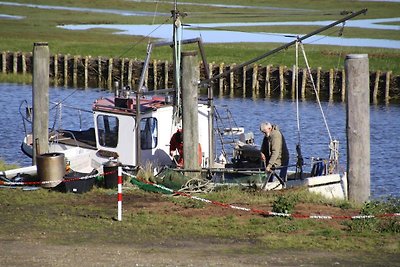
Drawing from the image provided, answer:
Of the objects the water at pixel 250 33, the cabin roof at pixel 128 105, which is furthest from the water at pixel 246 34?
the cabin roof at pixel 128 105

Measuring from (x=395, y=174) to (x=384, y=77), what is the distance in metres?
21.6

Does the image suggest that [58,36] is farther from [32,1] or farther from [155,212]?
[155,212]

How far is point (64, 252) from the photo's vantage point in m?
18.9

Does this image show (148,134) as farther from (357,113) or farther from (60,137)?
(357,113)

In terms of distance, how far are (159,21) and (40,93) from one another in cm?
6758

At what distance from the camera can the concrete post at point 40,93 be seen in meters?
28.6

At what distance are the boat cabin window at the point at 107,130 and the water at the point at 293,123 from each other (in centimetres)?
746

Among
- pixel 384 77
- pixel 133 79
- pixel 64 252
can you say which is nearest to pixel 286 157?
pixel 64 252

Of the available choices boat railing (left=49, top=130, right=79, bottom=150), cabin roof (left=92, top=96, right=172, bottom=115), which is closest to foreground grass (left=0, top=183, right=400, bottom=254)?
cabin roof (left=92, top=96, right=172, bottom=115)

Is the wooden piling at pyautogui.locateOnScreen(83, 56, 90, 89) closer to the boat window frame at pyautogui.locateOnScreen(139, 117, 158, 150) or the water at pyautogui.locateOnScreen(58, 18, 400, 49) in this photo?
the water at pyautogui.locateOnScreen(58, 18, 400, 49)

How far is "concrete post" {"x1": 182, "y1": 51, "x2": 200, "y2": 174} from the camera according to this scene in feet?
85.6

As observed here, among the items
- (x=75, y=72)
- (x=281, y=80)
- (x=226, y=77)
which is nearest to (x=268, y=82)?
(x=281, y=80)

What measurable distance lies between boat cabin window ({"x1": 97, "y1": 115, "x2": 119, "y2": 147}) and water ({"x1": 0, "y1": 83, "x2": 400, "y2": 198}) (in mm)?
7459

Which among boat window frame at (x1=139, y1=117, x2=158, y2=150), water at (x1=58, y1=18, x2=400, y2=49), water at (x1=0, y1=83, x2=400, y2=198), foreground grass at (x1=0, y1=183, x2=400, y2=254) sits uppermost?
water at (x1=58, y1=18, x2=400, y2=49)
